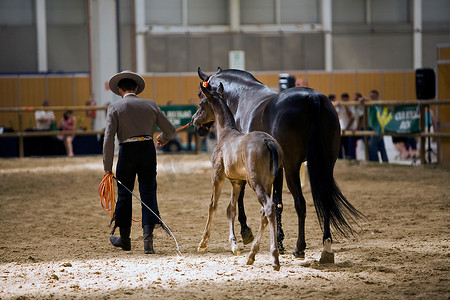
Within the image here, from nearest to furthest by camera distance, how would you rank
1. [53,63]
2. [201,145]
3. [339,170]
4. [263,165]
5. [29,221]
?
[263,165] → [29,221] → [339,170] → [201,145] → [53,63]

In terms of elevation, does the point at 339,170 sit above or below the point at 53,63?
below

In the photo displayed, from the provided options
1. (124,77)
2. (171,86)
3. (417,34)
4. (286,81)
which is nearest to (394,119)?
(286,81)

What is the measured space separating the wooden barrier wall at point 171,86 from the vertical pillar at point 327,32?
80cm

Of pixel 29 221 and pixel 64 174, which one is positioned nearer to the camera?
pixel 29 221

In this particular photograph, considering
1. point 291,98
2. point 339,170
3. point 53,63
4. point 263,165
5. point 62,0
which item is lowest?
point 339,170

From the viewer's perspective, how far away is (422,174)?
12875 millimetres

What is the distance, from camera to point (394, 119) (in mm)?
15141

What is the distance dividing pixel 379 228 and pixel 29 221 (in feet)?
14.9

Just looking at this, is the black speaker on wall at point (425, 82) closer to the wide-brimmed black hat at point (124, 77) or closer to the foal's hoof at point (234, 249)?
the wide-brimmed black hat at point (124, 77)

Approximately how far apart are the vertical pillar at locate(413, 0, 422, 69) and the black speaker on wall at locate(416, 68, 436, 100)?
14.2 metres

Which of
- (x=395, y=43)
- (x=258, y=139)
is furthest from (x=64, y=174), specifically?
(x=395, y=43)

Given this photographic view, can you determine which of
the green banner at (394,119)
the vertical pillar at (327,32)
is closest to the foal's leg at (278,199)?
the green banner at (394,119)

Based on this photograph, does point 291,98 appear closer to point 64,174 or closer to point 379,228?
point 379,228

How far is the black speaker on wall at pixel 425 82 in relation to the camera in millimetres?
14258
